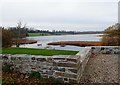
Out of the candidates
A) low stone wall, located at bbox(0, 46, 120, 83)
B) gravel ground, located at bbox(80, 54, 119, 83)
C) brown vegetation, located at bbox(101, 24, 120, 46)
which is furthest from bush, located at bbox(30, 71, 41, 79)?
brown vegetation, located at bbox(101, 24, 120, 46)

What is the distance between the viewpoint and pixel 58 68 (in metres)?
6.80

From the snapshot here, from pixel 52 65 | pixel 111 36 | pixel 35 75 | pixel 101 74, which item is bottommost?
pixel 101 74

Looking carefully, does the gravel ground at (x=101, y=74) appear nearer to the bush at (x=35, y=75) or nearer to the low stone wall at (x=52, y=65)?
the low stone wall at (x=52, y=65)

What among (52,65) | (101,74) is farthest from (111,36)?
(52,65)

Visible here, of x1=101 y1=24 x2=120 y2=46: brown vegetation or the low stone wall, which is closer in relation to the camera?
the low stone wall

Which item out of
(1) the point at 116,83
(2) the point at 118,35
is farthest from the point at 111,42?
(1) the point at 116,83

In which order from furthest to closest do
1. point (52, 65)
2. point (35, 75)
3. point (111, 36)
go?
point (111, 36)
point (35, 75)
point (52, 65)

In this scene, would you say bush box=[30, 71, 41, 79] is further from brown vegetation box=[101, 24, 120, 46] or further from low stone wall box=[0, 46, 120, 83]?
brown vegetation box=[101, 24, 120, 46]

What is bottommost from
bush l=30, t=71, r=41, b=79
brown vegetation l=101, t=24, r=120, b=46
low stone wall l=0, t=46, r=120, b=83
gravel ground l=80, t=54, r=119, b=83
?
gravel ground l=80, t=54, r=119, b=83

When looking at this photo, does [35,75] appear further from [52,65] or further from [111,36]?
[111,36]

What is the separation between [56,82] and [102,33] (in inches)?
680

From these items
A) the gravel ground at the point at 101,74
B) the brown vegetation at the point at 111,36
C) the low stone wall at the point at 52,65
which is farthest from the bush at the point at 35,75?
the brown vegetation at the point at 111,36

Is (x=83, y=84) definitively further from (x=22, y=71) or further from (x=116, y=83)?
(x=22, y=71)

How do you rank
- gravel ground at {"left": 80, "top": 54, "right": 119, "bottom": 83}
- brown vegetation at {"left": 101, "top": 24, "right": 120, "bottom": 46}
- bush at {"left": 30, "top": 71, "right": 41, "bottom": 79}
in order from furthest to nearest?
brown vegetation at {"left": 101, "top": 24, "right": 120, "bottom": 46} → gravel ground at {"left": 80, "top": 54, "right": 119, "bottom": 83} → bush at {"left": 30, "top": 71, "right": 41, "bottom": 79}
